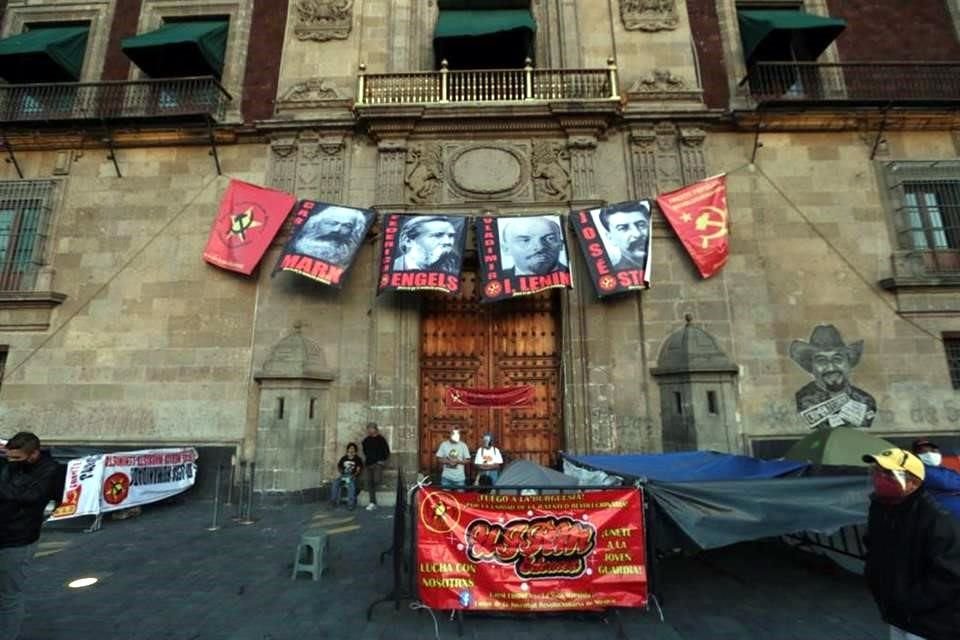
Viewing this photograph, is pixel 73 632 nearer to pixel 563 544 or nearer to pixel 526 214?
pixel 563 544

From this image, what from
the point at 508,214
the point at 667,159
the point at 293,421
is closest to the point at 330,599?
the point at 293,421

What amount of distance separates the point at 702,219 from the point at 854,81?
649 cm

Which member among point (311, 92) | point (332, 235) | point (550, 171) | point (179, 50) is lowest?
point (332, 235)

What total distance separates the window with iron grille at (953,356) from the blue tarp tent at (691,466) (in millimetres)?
8611

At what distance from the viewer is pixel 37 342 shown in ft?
40.4

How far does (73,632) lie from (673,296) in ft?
38.4

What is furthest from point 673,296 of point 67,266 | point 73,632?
point 67,266

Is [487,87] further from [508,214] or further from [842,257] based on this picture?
[842,257]

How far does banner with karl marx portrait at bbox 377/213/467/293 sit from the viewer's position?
434 inches

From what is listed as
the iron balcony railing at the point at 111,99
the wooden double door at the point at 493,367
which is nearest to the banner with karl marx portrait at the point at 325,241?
the wooden double door at the point at 493,367

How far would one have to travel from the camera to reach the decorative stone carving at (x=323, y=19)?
13680mm

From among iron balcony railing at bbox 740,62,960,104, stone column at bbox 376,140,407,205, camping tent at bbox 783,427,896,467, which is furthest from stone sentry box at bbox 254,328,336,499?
iron balcony railing at bbox 740,62,960,104

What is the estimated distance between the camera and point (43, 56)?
1362 centimetres

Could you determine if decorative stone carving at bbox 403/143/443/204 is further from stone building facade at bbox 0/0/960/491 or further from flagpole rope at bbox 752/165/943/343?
flagpole rope at bbox 752/165/943/343
